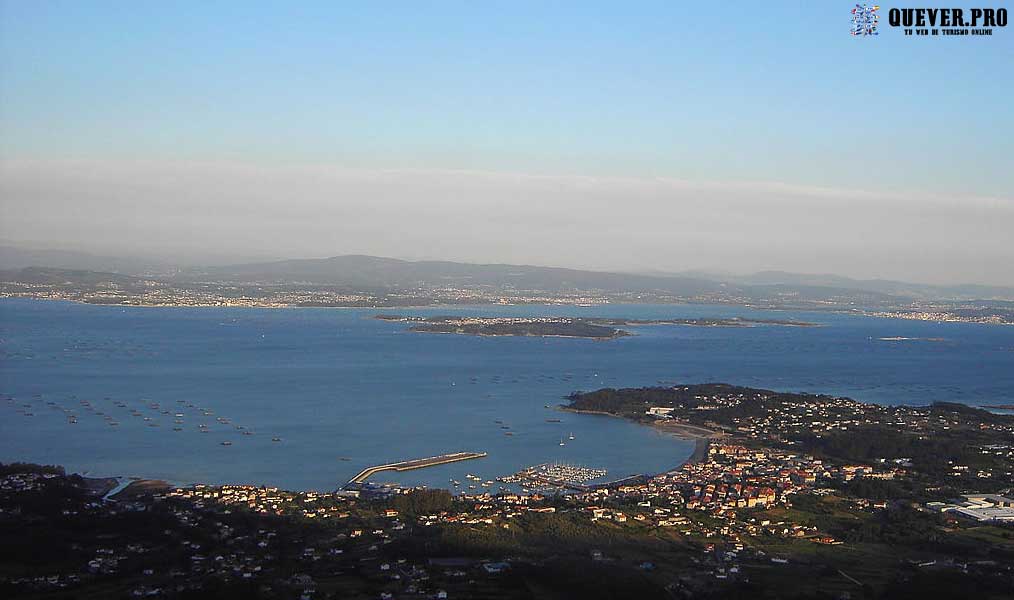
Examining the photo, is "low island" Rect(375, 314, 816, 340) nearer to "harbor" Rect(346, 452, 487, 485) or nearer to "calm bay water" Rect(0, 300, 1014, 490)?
"calm bay water" Rect(0, 300, 1014, 490)

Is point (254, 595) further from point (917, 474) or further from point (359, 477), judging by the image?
point (917, 474)

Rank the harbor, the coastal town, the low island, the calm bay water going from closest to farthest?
1. the coastal town
2. the harbor
3. the calm bay water
4. the low island

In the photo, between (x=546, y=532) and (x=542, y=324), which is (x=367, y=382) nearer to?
(x=546, y=532)

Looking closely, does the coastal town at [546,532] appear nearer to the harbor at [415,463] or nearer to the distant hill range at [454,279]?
the harbor at [415,463]

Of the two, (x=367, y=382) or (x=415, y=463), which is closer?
(x=415, y=463)

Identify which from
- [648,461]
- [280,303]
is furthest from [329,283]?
[648,461]

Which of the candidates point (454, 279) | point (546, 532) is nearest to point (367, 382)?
point (546, 532)

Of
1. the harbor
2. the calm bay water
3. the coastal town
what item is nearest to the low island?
the calm bay water

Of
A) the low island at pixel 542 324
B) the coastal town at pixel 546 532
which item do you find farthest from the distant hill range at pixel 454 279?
the coastal town at pixel 546 532
